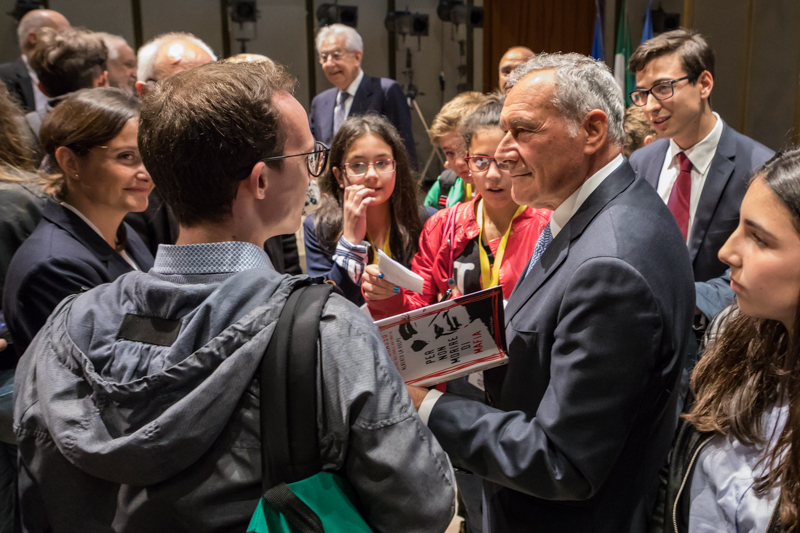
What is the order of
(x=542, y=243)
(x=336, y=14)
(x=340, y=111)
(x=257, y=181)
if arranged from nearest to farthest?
(x=257, y=181) → (x=542, y=243) → (x=340, y=111) → (x=336, y=14)

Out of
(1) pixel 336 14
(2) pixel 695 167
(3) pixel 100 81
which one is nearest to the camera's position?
(2) pixel 695 167

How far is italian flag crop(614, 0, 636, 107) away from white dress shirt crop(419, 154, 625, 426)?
21.3 ft

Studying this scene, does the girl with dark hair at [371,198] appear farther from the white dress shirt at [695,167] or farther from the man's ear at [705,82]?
the man's ear at [705,82]

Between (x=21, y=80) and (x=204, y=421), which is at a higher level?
(x=21, y=80)

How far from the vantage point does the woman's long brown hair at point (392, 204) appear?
271 cm

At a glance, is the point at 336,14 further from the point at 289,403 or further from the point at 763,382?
the point at 289,403

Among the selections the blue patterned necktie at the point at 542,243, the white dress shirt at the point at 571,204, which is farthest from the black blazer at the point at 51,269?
the blue patterned necktie at the point at 542,243

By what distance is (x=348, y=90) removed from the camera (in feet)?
18.6

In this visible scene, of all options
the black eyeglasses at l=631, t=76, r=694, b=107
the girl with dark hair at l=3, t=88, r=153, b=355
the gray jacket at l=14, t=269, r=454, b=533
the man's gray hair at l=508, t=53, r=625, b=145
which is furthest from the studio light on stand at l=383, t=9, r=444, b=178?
the gray jacket at l=14, t=269, r=454, b=533

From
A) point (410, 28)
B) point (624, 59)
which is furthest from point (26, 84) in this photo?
point (624, 59)

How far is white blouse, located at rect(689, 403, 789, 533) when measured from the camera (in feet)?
3.75

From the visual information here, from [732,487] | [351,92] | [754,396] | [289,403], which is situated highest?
[351,92]

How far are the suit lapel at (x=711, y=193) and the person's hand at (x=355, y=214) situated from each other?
1378mm

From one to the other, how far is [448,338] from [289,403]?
604 mm
